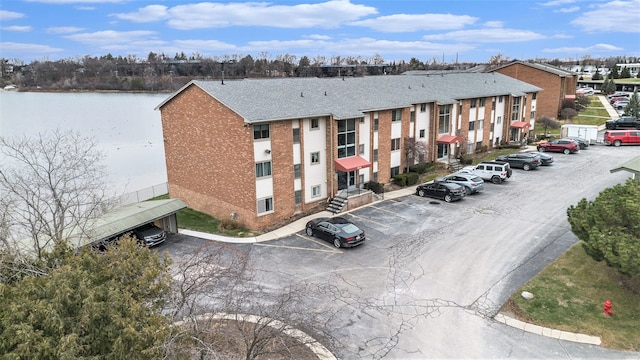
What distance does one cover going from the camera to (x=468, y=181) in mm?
33750

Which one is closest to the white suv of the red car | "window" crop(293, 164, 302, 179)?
the red car

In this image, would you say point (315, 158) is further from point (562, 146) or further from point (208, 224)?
point (562, 146)

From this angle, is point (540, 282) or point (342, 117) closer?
point (540, 282)

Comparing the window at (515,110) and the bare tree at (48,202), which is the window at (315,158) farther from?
the window at (515,110)

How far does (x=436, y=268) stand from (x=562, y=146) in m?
33.2

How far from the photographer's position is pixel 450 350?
15234 mm

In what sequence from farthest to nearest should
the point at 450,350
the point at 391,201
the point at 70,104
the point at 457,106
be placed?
the point at 70,104 → the point at 457,106 → the point at 391,201 → the point at 450,350

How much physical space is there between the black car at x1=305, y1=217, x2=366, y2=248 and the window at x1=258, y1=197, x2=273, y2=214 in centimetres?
367

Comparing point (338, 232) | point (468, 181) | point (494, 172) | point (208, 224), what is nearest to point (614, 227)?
point (338, 232)

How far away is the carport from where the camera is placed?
23531 mm

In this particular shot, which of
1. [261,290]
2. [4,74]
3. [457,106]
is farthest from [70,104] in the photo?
[261,290]

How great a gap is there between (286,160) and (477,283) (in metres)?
14.2

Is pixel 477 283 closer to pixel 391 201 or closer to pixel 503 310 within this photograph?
pixel 503 310

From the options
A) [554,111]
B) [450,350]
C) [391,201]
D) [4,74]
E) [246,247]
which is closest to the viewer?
[450,350]
